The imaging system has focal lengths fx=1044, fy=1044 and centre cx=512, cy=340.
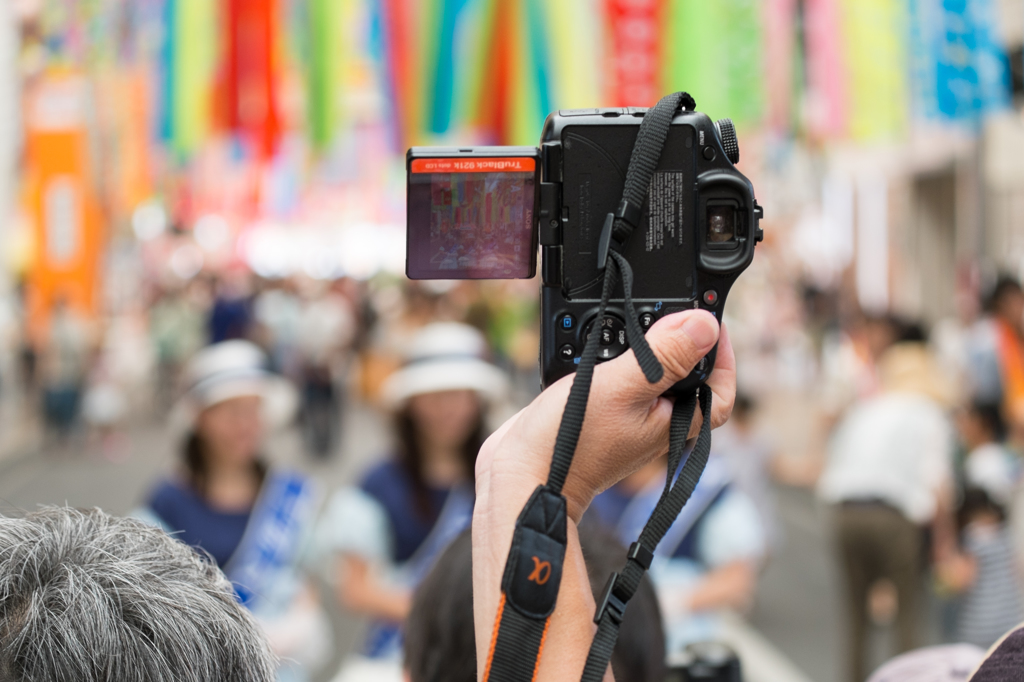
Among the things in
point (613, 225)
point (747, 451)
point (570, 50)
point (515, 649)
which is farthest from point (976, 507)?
point (515, 649)

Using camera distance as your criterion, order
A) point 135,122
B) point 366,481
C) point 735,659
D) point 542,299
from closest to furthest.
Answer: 1. point 542,299
2. point 735,659
3. point 366,481
4. point 135,122

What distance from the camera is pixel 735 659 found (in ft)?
5.12

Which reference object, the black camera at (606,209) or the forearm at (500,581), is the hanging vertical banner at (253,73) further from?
the forearm at (500,581)

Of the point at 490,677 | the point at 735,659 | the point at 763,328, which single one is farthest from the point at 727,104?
the point at 763,328

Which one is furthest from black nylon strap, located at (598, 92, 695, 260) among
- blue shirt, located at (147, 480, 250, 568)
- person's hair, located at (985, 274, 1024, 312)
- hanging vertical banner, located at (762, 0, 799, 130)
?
hanging vertical banner, located at (762, 0, 799, 130)

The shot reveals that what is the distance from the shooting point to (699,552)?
3469 mm

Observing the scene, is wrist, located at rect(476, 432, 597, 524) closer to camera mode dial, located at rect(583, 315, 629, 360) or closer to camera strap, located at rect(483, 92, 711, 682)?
camera strap, located at rect(483, 92, 711, 682)

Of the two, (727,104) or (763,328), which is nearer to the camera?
(727,104)

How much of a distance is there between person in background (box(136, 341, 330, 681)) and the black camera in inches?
81.1

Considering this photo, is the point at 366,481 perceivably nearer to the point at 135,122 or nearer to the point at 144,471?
the point at 144,471

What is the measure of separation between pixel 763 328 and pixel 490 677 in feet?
54.6

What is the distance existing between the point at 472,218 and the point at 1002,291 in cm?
689

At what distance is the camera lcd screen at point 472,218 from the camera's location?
3.77ft

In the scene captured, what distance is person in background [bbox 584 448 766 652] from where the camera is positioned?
3.38m
